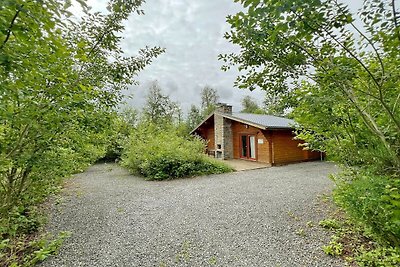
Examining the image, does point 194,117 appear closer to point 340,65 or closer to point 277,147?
point 277,147

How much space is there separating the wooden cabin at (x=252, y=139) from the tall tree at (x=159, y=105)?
29.0ft

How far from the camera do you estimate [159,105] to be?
82.2 ft

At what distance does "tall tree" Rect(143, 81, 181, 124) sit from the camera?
24.5 meters

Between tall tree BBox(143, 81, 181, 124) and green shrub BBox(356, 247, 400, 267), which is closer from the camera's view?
green shrub BBox(356, 247, 400, 267)

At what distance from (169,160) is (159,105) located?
650 inches

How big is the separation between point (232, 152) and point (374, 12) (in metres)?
13.9

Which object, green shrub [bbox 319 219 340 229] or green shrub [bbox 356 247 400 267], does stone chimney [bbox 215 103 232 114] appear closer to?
green shrub [bbox 319 219 340 229]

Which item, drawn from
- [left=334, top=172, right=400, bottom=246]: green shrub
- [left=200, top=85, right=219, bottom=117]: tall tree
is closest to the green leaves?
[left=334, top=172, right=400, bottom=246]: green shrub

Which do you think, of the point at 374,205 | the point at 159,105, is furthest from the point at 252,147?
the point at 159,105

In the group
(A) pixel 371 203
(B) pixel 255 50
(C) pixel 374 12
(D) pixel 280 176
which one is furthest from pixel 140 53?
(D) pixel 280 176

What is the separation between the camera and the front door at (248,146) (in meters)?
13.5

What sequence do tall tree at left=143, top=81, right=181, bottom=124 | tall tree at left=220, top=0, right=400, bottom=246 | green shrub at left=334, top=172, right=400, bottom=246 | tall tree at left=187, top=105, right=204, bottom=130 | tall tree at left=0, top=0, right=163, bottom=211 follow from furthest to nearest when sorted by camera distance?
tall tree at left=143, top=81, right=181, bottom=124
tall tree at left=187, top=105, right=204, bottom=130
green shrub at left=334, top=172, right=400, bottom=246
tall tree at left=220, top=0, right=400, bottom=246
tall tree at left=0, top=0, right=163, bottom=211

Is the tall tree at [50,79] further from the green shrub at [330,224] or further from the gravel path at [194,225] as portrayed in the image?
the green shrub at [330,224]

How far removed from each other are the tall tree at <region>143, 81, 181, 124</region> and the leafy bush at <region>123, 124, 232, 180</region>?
45.4 feet
